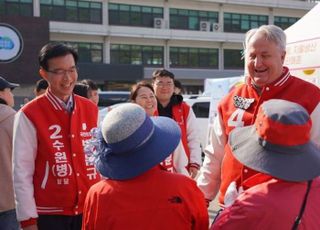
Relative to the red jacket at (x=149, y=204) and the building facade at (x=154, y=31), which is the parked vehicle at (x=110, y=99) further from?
the building facade at (x=154, y=31)

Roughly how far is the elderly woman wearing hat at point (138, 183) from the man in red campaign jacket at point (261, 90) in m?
0.65

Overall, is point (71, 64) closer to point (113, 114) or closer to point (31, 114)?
point (31, 114)

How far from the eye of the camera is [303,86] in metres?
2.30

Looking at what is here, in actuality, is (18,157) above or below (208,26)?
below

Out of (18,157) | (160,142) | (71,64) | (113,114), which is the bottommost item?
(18,157)

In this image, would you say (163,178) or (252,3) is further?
(252,3)

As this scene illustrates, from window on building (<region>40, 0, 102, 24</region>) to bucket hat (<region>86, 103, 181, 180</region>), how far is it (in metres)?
30.7

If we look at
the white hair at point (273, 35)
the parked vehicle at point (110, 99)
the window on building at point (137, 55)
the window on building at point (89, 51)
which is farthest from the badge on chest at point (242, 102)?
the window on building at point (137, 55)

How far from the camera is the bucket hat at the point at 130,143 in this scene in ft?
5.23

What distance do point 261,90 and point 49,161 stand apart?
1242mm

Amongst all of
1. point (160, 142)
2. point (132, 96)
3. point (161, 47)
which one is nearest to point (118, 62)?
point (161, 47)

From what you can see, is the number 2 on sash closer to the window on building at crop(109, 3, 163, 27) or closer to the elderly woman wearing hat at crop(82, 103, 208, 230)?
the elderly woman wearing hat at crop(82, 103, 208, 230)

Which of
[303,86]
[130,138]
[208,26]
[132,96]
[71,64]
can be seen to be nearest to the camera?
[130,138]

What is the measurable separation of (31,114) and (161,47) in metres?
32.6
